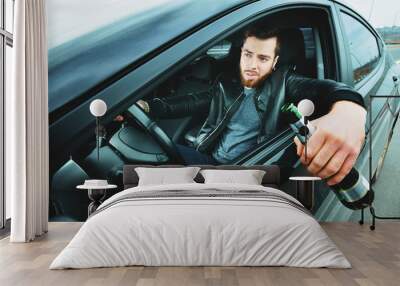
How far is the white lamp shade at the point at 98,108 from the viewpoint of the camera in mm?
7090

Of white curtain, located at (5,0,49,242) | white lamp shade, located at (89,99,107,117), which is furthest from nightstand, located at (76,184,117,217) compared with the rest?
white lamp shade, located at (89,99,107,117)

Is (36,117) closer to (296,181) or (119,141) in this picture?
(119,141)

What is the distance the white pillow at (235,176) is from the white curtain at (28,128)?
6.51 ft

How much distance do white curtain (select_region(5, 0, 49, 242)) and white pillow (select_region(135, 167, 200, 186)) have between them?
1180mm

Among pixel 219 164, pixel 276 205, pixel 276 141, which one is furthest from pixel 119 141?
pixel 276 205

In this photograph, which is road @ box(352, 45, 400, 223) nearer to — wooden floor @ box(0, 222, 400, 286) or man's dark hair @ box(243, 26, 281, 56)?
man's dark hair @ box(243, 26, 281, 56)

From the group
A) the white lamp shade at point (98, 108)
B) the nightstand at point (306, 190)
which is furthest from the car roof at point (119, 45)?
the nightstand at point (306, 190)

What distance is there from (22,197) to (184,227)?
7.31ft

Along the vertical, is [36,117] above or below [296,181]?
above

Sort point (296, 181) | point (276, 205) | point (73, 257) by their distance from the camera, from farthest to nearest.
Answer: point (296, 181) < point (276, 205) < point (73, 257)

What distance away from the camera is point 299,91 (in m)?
7.58

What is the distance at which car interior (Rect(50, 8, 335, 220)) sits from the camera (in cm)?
751

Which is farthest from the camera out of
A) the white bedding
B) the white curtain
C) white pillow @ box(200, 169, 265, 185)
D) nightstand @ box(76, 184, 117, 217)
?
nightstand @ box(76, 184, 117, 217)

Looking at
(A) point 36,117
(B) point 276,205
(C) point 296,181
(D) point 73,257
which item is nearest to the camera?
(D) point 73,257
